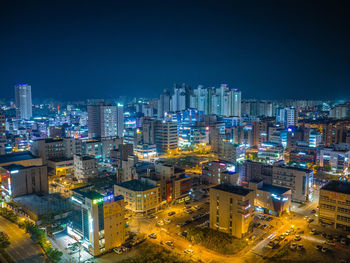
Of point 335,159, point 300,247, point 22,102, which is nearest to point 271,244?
point 300,247

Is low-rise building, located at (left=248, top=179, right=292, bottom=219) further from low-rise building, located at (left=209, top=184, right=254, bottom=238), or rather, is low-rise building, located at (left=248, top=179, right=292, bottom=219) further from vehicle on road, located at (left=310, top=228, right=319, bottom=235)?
low-rise building, located at (left=209, top=184, right=254, bottom=238)

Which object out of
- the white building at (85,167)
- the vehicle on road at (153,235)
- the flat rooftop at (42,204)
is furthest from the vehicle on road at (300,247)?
the white building at (85,167)

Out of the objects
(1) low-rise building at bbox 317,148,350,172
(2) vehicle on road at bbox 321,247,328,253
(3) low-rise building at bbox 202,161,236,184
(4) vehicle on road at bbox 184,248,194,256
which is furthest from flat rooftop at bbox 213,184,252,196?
(1) low-rise building at bbox 317,148,350,172

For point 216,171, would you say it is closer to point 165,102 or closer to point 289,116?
point 289,116

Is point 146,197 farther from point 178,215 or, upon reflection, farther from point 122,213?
point 122,213

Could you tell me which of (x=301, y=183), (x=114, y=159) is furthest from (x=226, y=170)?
(x=114, y=159)
